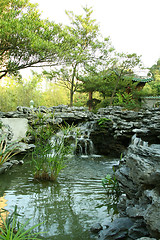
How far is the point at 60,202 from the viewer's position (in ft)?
10.1

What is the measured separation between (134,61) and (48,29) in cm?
860

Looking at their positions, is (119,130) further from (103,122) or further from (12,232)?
(12,232)

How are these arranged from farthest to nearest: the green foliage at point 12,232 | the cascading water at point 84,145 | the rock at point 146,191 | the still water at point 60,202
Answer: the cascading water at point 84,145
the still water at point 60,202
the rock at point 146,191
the green foliage at point 12,232

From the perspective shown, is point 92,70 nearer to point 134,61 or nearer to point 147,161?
point 134,61

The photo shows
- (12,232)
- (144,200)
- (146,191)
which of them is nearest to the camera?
(12,232)

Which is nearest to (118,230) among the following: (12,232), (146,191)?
(146,191)

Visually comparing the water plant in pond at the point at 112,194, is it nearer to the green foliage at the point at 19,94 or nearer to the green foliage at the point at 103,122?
the green foliage at the point at 103,122

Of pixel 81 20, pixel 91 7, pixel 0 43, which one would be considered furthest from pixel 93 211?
pixel 91 7

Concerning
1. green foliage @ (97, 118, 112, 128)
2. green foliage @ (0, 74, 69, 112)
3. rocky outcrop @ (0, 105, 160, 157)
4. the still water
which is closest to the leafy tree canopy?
rocky outcrop @ (0, 105, 160, 157)

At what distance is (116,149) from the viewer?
8.42 metres

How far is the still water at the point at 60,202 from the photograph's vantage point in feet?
7.52

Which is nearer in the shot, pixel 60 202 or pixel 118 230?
pixel 118 230

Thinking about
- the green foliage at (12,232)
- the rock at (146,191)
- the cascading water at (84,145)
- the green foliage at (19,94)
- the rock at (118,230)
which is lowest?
the cascading water at (84,145)

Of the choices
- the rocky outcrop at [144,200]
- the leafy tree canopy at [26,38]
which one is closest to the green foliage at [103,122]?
the leafy tree canopy at [26,38]
